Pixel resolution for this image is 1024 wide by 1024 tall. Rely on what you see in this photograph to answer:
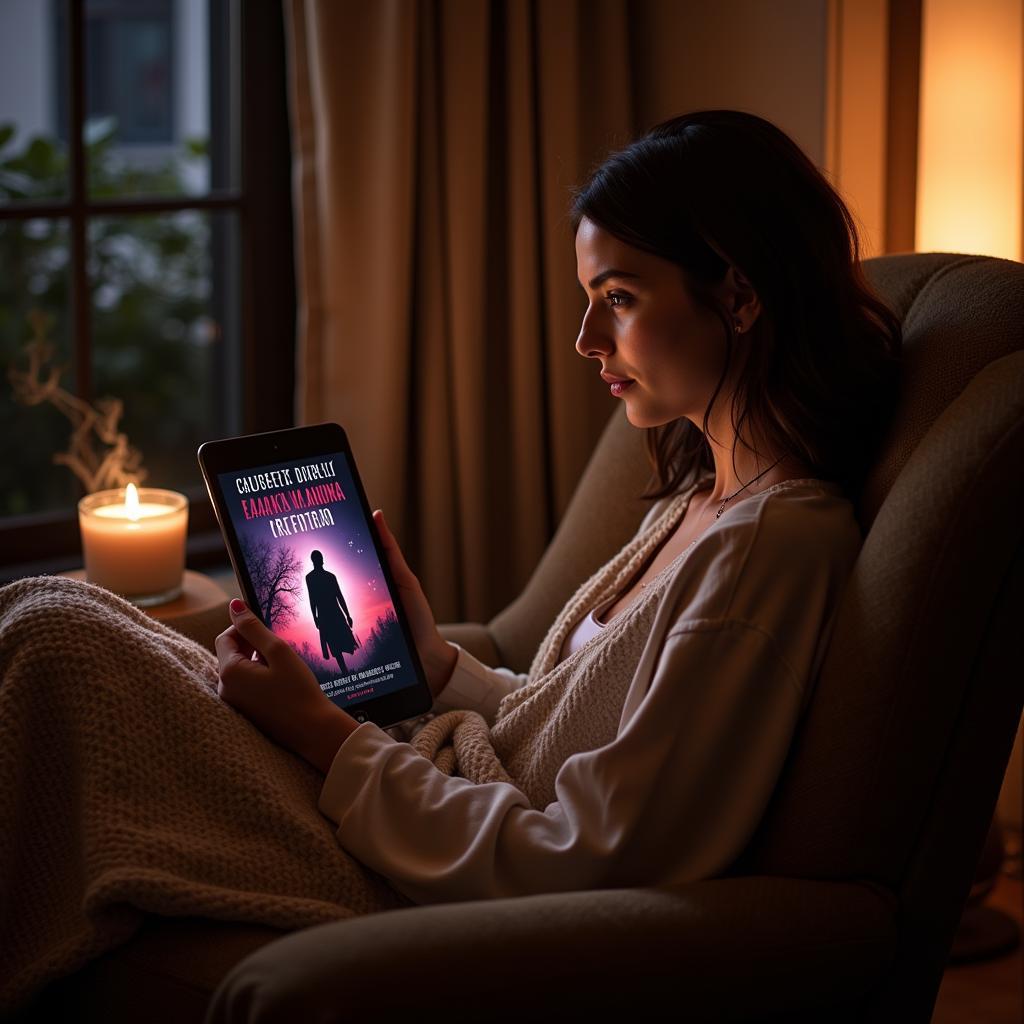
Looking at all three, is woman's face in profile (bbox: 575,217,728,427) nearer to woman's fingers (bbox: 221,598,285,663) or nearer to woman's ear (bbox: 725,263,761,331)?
woman's ear (bbox: 725,263,761,331)

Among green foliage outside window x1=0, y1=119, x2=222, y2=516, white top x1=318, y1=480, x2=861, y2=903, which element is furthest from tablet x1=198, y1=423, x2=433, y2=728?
green foliage outside window x1=0, y1=119, x2=222, y2=516

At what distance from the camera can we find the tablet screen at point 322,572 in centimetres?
129

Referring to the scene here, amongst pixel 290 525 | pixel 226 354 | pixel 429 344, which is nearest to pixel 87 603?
pixel 290 525

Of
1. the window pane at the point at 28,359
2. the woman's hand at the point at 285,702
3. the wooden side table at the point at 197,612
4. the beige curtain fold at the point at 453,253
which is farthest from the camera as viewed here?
the window pane at the point at 28,359

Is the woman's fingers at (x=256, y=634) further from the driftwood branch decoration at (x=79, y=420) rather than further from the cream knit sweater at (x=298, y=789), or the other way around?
the driftwood branch decoration at (x=79, y=420)

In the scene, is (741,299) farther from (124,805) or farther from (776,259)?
(124,805)

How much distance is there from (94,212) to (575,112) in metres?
0.78

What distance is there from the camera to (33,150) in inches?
84.0

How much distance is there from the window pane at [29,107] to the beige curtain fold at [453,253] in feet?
1.43

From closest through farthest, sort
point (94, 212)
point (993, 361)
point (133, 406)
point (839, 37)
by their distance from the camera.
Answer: point (993, 361), point (839, 37), point (94, 212), point (133, 406)

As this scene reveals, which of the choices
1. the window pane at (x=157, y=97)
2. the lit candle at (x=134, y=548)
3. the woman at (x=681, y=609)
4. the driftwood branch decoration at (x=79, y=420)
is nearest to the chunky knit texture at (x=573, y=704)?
the woman at (x=681, y=609)

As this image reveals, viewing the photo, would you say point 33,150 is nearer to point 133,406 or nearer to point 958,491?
point 133,406

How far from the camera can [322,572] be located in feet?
4.36

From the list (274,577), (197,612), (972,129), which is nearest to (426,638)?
(274,577)
